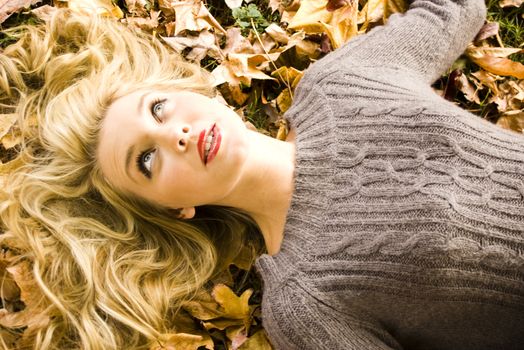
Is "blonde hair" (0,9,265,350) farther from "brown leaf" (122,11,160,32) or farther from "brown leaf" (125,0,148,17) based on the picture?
"brown leaf" (125,0,148,17)

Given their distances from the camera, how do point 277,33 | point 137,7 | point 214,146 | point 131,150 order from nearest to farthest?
point 214,146
point 131,150
point 277,33
point 137,7

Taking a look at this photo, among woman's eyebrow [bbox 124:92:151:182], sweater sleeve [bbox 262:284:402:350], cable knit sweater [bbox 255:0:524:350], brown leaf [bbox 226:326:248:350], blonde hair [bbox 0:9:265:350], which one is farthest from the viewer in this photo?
brown leaf [bbox 226:326:248:350]

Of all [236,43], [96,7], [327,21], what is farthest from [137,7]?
[327,21]

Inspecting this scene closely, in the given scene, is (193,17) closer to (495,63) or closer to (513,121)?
(495,63)

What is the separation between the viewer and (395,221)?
218 centimetres

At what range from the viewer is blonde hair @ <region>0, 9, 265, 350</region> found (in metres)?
2.61

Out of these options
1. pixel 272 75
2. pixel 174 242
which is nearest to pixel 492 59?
pixel 272 75

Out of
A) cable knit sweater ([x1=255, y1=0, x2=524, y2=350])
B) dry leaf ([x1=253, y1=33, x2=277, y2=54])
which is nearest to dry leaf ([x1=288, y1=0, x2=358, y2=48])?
dry leaf ([x1=253, y1=33, x2=277, y2=54])

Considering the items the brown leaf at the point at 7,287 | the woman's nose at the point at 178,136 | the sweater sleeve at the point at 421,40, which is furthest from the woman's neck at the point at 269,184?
the brown leaf at the point at 7,287

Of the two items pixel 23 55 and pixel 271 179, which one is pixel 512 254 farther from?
pixel 23 55

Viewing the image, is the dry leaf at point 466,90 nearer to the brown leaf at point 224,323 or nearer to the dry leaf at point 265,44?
the dry leaf at point 265,44

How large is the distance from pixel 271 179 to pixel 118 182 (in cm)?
76

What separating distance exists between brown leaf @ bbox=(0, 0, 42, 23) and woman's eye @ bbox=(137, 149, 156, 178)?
140 cm

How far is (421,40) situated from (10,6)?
2338 millimetres
